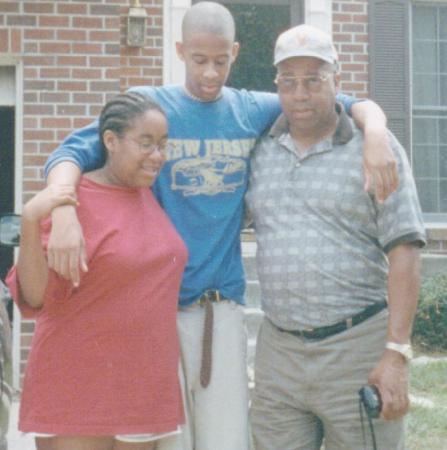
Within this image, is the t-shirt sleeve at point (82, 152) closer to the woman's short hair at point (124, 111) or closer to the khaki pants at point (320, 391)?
the woman's short hair at point (124, 111)

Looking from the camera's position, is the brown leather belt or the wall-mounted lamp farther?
the wall-mounted lamp

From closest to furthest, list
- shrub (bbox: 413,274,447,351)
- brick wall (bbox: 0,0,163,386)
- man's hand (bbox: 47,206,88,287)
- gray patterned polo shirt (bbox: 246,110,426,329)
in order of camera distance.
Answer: man's hand (bbox: 47,206,88,287) → gray patterned polo shirt (bbox: 246,110,426,329) → brick wall (bbox: 0,0,163,386) → shrub (bbox: 413,274,447,351)

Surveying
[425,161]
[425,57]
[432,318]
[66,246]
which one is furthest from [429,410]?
[425,57]

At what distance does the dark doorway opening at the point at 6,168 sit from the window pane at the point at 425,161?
3.80 metres

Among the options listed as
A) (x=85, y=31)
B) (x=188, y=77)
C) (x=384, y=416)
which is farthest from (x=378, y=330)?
(x=85, y=31)

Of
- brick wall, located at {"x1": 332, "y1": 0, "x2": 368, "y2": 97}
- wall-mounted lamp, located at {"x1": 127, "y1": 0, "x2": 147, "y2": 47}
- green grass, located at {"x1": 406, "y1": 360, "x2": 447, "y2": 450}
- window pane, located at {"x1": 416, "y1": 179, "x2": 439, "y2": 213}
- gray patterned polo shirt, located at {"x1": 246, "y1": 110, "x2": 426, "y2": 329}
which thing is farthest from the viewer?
window pane, located at {"x1": 416, "y1": 179, "x2": 439, "y2": 213}

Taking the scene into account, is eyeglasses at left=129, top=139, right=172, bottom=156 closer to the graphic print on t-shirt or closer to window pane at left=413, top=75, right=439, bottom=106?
the graphic print on t-shirt

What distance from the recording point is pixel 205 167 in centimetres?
357

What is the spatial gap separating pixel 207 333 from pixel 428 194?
21.9ft

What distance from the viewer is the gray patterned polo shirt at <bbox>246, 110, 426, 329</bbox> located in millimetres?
3518

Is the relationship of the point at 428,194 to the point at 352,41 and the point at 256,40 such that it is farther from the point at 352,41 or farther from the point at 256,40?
the point at 256,40

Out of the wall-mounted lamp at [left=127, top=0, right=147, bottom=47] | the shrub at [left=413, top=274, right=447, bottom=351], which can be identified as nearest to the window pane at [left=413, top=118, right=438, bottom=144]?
the shrub at [left=413, top=274, right=447, bottom=351]

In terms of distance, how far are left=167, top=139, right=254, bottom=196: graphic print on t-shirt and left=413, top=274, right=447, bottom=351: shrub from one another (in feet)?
18.1

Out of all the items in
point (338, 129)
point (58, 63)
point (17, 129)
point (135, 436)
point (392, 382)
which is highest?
point (58, 63)
